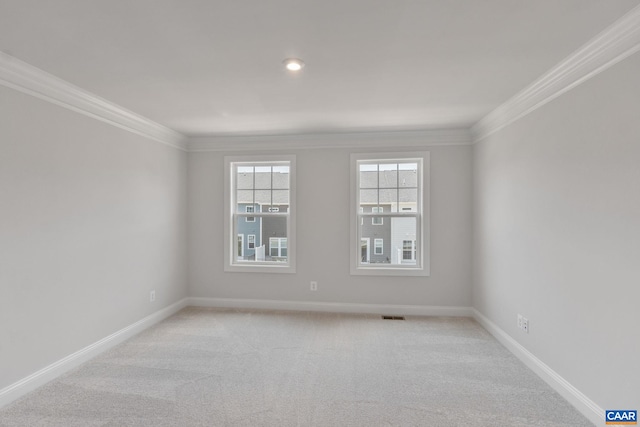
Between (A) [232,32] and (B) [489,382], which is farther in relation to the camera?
(B) [489,382]

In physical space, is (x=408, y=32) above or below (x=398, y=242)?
above

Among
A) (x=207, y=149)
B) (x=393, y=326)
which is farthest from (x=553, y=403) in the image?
(x=207, y=149)

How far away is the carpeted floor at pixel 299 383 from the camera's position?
7.46 feet

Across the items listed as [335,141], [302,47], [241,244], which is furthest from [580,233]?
[241,244]

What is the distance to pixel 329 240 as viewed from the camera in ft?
15.5

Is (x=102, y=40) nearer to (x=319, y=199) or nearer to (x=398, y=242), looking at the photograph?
(x=319, y=199)

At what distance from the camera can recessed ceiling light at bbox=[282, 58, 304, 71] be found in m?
2.38

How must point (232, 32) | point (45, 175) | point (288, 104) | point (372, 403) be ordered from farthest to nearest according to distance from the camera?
point (288, 104) → point (45, 175) → point (372, 403) → point (232, 32)

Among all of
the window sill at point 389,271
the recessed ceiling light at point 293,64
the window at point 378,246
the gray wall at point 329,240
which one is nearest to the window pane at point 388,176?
the gray wall at point 329,240

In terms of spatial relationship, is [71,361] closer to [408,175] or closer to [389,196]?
[389,196]

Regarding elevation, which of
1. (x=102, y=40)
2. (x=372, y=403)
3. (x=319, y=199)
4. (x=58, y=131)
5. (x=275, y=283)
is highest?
(x=102, y=40)

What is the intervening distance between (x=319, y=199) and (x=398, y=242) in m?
1.25

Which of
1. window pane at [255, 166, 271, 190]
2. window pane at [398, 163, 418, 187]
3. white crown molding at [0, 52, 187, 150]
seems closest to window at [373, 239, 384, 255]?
window pane at [398, 163, 418, 187]

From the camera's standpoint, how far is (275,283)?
481 centimetres
